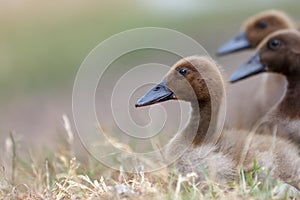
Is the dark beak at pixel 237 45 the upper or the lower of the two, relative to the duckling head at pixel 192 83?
lower

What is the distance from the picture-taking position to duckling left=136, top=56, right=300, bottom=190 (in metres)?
4.43

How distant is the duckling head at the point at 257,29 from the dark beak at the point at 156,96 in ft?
8.07

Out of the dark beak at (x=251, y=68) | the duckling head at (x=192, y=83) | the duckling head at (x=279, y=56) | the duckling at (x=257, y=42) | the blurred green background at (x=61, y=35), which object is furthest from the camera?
the blurred green background at (x=61, y=35)

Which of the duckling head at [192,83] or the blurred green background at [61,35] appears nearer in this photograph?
the duckling head at [192,83]

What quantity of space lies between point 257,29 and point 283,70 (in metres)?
1.59

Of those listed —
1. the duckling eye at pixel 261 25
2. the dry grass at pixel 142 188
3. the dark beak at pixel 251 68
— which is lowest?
the dry grass at pixel 142 188

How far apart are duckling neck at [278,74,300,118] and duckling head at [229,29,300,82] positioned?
81 millimetres

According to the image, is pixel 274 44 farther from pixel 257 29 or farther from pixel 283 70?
pixel 257 29

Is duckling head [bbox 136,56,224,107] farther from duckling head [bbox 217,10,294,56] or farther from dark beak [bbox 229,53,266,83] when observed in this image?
duckling head [bbox 217,10,294,56]

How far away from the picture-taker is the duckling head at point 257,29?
6.98m

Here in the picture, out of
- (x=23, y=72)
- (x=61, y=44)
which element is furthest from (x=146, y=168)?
(x=61, y=44)

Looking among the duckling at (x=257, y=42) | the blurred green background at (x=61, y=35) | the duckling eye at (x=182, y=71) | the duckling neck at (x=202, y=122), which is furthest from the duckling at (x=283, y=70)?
the blurred green background at (x=61, y=35)

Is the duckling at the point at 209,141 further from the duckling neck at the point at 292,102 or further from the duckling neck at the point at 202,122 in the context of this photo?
the duckling neck at the point at 292,102

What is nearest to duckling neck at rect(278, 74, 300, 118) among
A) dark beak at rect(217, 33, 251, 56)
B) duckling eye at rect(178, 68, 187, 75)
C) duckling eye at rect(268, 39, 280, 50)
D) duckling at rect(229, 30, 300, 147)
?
duckling at rect(229, 30, 300, 147)
